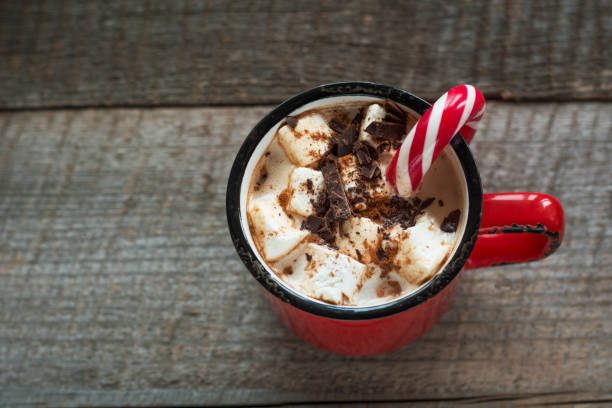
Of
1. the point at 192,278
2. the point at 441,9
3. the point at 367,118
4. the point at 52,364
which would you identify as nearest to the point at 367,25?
the point at 441,9

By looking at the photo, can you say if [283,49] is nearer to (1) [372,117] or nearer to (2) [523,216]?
(1) [372,117]

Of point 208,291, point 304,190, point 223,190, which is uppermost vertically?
point 304,190

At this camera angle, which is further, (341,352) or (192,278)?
(192,278)

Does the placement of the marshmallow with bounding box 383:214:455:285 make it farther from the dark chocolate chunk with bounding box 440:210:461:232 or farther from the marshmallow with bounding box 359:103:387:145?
the marshmallow with bounding box 359:103:387:145

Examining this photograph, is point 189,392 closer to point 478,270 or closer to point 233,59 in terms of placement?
point 478,270

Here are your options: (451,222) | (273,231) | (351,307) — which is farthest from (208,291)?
(451,222)

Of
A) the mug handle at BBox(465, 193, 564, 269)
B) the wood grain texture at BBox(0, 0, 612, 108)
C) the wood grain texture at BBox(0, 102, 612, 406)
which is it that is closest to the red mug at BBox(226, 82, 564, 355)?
the mug handle at BBox(465, 193, 564, 269)
